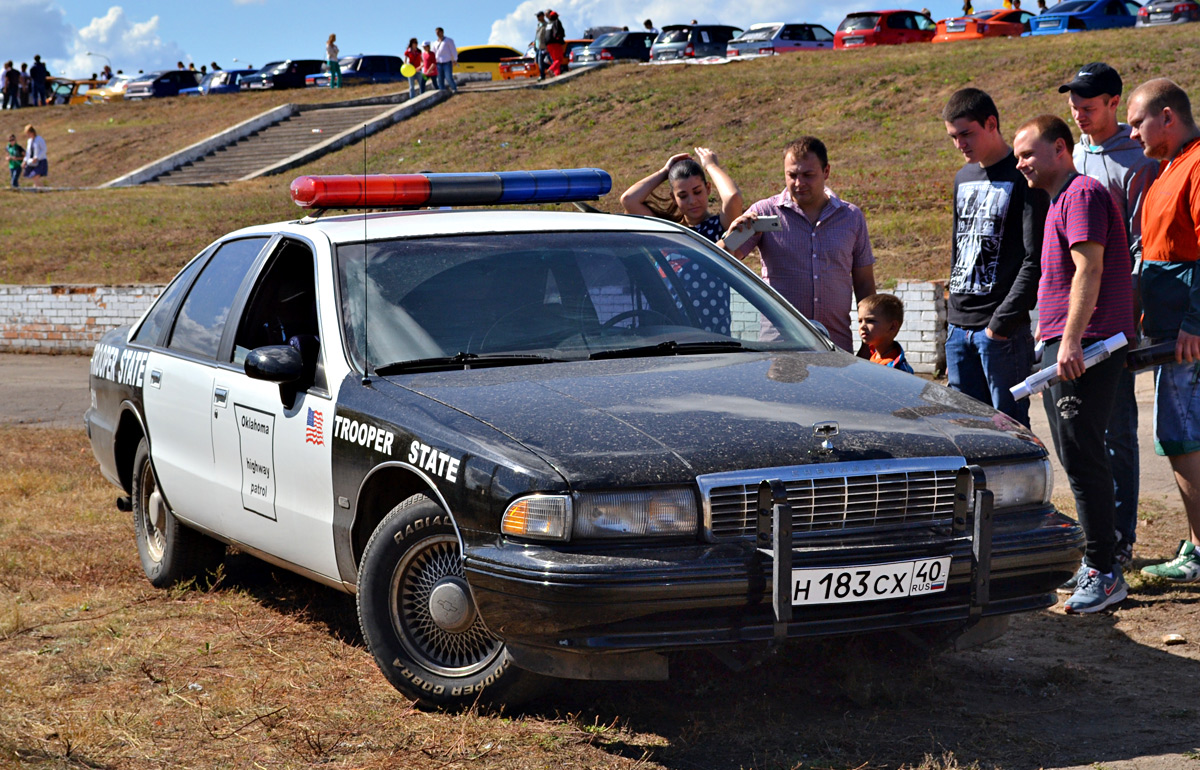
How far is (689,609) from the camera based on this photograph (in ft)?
10.9

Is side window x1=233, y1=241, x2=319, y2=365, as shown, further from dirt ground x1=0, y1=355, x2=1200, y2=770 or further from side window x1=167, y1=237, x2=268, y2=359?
dirt ground x1=0, y1=355, x2=1200, y2=770

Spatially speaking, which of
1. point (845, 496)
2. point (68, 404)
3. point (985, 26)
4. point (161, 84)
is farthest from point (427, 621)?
point (161, 84)

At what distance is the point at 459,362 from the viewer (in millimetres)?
4219

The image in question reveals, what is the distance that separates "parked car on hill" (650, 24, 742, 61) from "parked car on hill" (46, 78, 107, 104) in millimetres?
24650

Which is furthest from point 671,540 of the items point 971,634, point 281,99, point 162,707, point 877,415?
point 281,99

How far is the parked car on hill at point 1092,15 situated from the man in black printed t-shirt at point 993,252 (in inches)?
1224

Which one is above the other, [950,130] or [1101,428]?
[950,130]

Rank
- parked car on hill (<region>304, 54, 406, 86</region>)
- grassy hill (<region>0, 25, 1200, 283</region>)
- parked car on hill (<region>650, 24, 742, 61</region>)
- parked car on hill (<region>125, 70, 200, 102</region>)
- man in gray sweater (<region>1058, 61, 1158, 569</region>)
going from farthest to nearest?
parked car on hill (<region>125, 70, 200, 102</region>), parked car on hill (<region>304, 54, 406, 86</region>), parked car on hill (<region>650, 24, 742, 61</region>), grassy hill (<region>0, 25, 1200, 283</region>), man in gray sweater (<region>1058, 61, 1158, 569</region>)

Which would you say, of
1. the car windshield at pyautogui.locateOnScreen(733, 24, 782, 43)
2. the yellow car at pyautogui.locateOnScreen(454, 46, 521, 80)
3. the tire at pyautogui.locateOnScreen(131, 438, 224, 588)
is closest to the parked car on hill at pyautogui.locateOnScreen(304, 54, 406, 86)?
the yellow car at pyautogui.locateOnScreen(454, 46, 521, 80)

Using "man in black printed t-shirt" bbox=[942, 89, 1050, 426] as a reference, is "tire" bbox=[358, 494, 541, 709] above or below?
below

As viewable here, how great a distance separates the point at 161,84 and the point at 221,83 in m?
4.34

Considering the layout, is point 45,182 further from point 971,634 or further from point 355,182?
point 971,634

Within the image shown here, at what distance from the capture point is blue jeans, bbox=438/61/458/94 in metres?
35.4

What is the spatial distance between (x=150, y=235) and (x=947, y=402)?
20.7 metres
